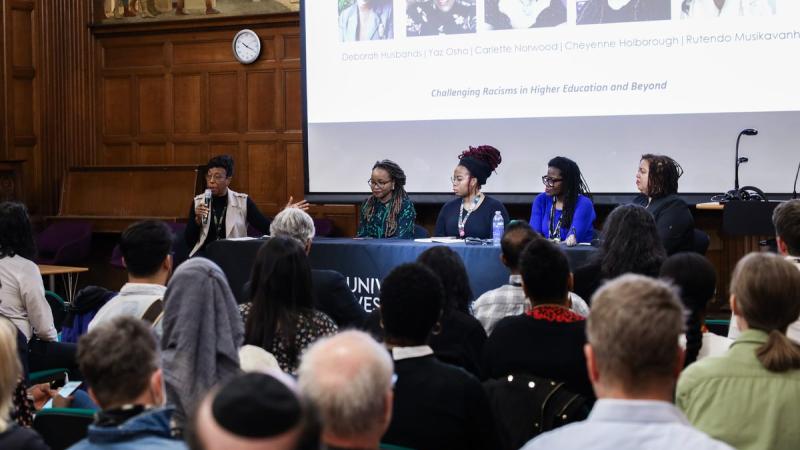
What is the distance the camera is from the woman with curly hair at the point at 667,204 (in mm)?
5438

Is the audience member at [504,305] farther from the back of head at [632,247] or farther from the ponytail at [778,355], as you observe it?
the ponytail at [778,355]

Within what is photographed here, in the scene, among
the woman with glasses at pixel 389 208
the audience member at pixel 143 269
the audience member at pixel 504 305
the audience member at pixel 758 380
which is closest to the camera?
the audience member at pixel 758 380

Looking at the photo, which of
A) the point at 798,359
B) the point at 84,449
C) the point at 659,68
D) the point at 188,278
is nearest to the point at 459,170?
the point at 659,68

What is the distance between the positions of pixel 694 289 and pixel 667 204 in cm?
256

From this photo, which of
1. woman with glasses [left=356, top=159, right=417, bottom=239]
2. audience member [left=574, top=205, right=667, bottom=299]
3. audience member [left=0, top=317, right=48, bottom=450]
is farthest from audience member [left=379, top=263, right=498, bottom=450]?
woman with glasses [left=356, top=159, right=417, bottom=239]

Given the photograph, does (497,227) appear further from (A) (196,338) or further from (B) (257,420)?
(B) (257,420)

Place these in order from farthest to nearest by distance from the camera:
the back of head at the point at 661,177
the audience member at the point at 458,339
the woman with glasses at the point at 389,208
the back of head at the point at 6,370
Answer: the woman with glasses at the point at 389,208 → the back of head at the point at 661,177 → the audience member at the point at 458,339 → the back of head at the point at 6,370

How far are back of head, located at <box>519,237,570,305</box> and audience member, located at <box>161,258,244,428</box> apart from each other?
0.93 m

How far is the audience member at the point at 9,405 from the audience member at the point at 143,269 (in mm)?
1039

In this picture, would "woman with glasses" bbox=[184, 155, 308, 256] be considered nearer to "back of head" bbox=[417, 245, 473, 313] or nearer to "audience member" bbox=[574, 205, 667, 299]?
"audience member" bbox=[574, 205, 667, 299]

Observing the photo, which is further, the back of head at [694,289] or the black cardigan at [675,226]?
the black cardigan at [675,226]

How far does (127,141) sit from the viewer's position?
988cm

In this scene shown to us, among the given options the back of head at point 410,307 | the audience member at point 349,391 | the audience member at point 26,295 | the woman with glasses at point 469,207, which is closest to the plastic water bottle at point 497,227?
the woman with glasses at point 469,207

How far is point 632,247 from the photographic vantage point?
4.22 metres
